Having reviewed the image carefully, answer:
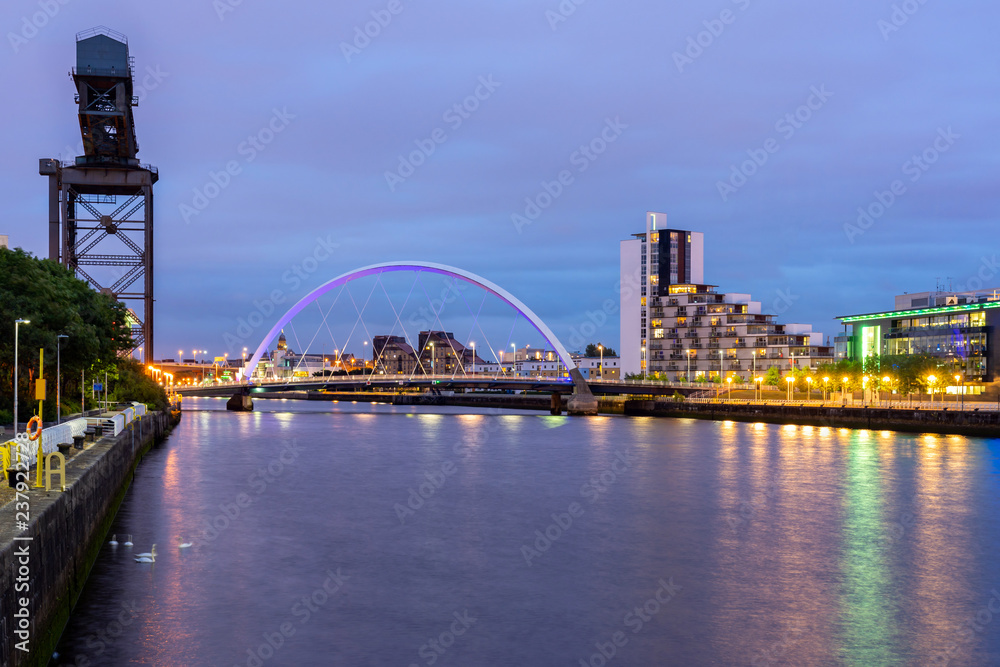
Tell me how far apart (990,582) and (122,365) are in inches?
2388

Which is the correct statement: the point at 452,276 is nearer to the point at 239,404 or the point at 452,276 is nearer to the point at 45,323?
the point at 239,404

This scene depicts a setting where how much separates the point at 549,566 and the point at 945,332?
311 feet

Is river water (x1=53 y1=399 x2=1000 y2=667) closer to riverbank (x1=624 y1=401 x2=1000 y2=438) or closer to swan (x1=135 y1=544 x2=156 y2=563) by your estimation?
swan (x1=135 y1=544 x2=156 y2=563)

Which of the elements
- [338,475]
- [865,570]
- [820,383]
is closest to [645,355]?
[820,383]

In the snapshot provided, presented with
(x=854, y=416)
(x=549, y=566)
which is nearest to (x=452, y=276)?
(x=854, y=416)

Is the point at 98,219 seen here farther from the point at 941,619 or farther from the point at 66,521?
the point at 941,619

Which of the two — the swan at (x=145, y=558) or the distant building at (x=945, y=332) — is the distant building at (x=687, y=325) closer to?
the distant building at (x=945, y=332)

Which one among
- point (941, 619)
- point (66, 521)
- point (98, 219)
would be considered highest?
point (98, 219)

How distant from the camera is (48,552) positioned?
15656 mm

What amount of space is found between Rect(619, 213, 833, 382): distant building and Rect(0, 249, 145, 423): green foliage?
331ft

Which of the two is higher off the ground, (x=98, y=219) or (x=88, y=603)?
(x=98, y=219)

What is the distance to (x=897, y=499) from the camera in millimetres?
36750

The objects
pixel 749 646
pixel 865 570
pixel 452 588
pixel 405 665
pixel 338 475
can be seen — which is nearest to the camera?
pixel 405 665

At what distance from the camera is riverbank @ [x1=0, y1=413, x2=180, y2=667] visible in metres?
13.1
